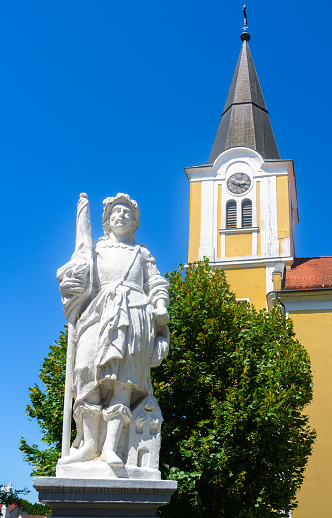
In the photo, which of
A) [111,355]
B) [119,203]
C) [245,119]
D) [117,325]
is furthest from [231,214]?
[111,355]

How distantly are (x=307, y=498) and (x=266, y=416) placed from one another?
9273 mm

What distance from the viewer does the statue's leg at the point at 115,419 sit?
18.0 ft

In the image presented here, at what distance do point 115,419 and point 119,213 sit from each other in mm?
2270

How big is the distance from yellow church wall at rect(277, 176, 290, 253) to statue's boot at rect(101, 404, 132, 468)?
26442 mm

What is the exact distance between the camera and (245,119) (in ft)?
121

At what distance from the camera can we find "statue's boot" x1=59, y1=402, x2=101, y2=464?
5613mm

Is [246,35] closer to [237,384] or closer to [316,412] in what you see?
[316,412]

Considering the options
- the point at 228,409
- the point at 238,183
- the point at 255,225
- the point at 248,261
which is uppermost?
the point at 238,183

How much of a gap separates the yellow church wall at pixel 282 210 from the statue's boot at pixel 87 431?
2645cm

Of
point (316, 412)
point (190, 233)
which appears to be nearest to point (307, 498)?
point (316, 412)

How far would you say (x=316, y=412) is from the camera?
23.1 metres

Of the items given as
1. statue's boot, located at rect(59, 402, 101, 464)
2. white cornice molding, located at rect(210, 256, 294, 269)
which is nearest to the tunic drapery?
statue's boot, located at rect(59, 402, 101, 464)

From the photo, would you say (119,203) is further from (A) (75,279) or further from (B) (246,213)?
(B) (246,213)

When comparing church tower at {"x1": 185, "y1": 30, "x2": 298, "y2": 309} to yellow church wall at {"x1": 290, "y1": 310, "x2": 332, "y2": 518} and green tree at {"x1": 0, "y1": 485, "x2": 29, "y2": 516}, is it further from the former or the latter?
green tree at {"x1": 0, "y1": 485, "x2": 29, "y2": 516}
